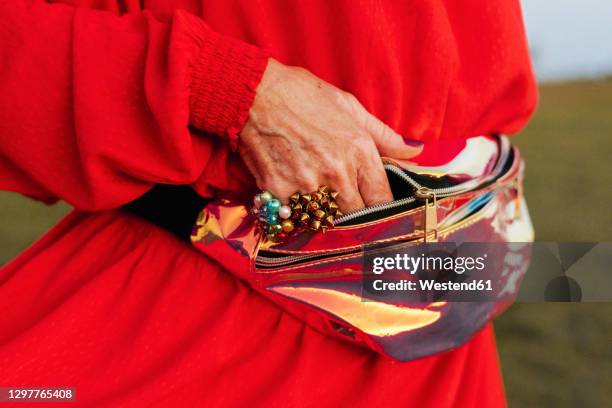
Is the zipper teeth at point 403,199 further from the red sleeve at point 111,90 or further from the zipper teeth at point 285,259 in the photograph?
the red sleeve at point 111,90

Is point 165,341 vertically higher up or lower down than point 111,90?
lower down

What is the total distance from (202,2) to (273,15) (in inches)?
4.0

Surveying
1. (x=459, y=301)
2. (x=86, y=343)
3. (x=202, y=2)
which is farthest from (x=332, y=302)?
(x=202, y=2)

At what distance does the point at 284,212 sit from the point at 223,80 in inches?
7.9

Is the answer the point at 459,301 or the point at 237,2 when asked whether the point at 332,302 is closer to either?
the point at 459,301

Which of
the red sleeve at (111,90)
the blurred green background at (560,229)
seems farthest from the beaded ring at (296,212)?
the blurred green background at (560,229)

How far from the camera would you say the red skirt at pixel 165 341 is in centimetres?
97

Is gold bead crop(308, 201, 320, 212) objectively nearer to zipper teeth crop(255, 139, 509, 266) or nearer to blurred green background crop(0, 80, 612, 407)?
zipper teeth crop(255, 139, 509, 266)

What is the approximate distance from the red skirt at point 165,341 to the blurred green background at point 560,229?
163cm

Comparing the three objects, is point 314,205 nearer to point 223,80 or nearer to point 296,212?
point 296,212

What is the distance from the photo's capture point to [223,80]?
930 millimetres

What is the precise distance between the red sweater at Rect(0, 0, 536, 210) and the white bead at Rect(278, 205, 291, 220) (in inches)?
3.7

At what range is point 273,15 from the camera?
998mm

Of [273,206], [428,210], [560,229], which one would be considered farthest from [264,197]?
[560,229]
